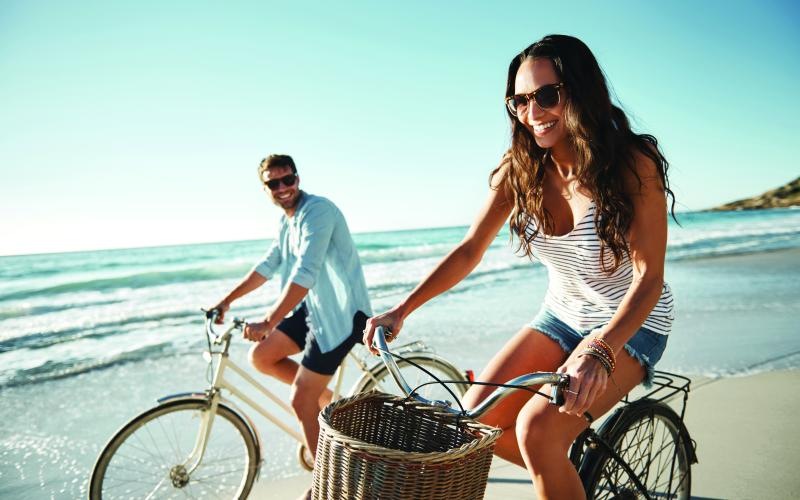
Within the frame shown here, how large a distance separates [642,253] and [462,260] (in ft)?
2.37

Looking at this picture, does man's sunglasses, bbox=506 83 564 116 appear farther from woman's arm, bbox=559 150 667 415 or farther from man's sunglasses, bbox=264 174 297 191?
man's sunglasses, bbox=264 174 297 191

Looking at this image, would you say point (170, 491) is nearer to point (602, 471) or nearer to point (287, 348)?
point (287, 348)

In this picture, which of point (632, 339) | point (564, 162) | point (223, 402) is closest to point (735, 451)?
point (632, 339)

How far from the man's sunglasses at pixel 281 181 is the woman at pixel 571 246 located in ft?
5.13

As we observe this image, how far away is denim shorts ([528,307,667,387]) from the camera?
2.16m

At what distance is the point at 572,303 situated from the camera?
2.41m

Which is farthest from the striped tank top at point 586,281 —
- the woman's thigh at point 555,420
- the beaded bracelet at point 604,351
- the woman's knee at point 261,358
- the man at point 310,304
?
the woman's knee at point 261,358

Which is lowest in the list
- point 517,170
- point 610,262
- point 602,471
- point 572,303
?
point 602,471

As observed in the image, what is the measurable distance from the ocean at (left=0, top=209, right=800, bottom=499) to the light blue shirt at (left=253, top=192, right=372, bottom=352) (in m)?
1.28

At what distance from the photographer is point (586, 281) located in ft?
7.55

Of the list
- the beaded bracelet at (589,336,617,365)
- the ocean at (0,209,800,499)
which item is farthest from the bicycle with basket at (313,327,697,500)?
the ocean at (0,209,800,499)

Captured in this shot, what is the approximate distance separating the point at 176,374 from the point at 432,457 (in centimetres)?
589

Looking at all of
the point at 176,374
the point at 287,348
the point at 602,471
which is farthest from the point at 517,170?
the point at 176,374

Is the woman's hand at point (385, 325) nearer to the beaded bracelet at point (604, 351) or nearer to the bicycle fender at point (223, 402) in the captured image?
the beaded bracelet at point (604, 351)
